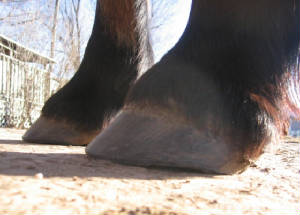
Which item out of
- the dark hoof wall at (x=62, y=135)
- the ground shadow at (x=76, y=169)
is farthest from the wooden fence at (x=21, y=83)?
the ground shadow at (x=76, y=169)

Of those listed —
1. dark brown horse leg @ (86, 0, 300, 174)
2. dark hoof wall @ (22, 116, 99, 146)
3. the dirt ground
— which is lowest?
the dirt ground

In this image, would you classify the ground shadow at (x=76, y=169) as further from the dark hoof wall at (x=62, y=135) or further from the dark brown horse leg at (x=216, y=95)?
the dark hoof wall at (x=62, y=135)

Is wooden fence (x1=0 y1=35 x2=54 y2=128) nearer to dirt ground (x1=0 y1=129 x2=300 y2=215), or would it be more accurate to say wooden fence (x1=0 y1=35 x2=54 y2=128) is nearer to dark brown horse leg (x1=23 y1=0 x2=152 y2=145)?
dark brown horse leg (x1=23 y1=0 x2=152 y2=145)

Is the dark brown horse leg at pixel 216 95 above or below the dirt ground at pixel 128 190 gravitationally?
above

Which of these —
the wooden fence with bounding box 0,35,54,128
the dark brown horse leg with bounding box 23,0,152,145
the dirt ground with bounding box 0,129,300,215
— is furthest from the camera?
the wooden fence with bounding box 0,35,54,128

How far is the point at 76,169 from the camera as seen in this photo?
0.61 m

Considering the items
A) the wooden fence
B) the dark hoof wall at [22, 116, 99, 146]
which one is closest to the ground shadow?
the dark hoof wall at [22, 116, 99, 146]

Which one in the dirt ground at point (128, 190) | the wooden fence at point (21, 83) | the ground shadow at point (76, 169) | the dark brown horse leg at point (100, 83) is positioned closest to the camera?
the dirt ground at point (128, 190)

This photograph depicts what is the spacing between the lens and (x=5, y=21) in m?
4.88

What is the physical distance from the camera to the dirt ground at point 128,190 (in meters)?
0.38

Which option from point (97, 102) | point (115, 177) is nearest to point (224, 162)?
point (115, 177)

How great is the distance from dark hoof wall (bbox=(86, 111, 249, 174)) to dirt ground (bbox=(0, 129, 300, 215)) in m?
0.02

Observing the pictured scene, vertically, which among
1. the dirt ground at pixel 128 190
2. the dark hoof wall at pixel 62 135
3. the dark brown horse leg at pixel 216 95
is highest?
A: the dark brown horse leg at pixel 216 95

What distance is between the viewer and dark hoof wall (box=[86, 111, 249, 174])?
651 mm
